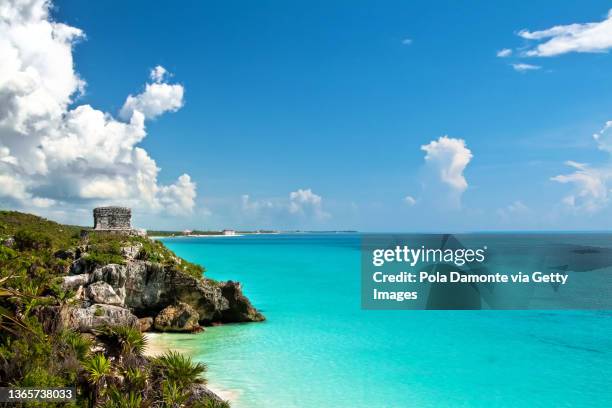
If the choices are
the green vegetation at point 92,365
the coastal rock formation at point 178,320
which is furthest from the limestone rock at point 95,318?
the coastal rock formation at point 178,320

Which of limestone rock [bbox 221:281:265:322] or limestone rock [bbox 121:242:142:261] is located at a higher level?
limestone rock [bbox 121:242:142:261]

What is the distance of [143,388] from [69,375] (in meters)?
1.53

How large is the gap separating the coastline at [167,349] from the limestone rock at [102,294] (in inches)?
88.5

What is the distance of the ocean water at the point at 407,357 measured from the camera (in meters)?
15.3

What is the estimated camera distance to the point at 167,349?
18.3 meters

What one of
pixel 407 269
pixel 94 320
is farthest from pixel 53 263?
pixel 407 269

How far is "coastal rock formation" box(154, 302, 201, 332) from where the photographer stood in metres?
21.4

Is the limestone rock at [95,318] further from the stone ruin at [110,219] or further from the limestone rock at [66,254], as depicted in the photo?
the stone ruin at [110,219]

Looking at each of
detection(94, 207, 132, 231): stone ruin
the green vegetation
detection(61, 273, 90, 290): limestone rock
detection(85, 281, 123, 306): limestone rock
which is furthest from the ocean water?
detection(94, 207, 132, 231): stone ruin

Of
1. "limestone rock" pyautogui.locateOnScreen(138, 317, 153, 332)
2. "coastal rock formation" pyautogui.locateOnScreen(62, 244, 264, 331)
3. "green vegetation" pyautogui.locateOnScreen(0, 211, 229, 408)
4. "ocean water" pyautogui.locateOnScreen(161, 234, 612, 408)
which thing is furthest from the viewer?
"coastal rock formation" pyautogui.locateOnScreen(62, 244, 264, 331)

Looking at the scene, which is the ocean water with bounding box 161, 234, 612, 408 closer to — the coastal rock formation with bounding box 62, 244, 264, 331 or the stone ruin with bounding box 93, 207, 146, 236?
the coastal rock formation with bounding box 62, 244, 264, 331

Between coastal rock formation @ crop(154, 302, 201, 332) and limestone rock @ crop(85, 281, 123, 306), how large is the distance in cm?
207

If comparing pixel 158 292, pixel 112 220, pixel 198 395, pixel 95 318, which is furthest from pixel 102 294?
pixel 198 395

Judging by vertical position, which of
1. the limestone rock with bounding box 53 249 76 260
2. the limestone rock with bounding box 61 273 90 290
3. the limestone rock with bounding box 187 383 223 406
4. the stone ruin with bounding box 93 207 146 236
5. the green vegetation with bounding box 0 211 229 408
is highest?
the stone ruin with bounding box 93 207 146 236
